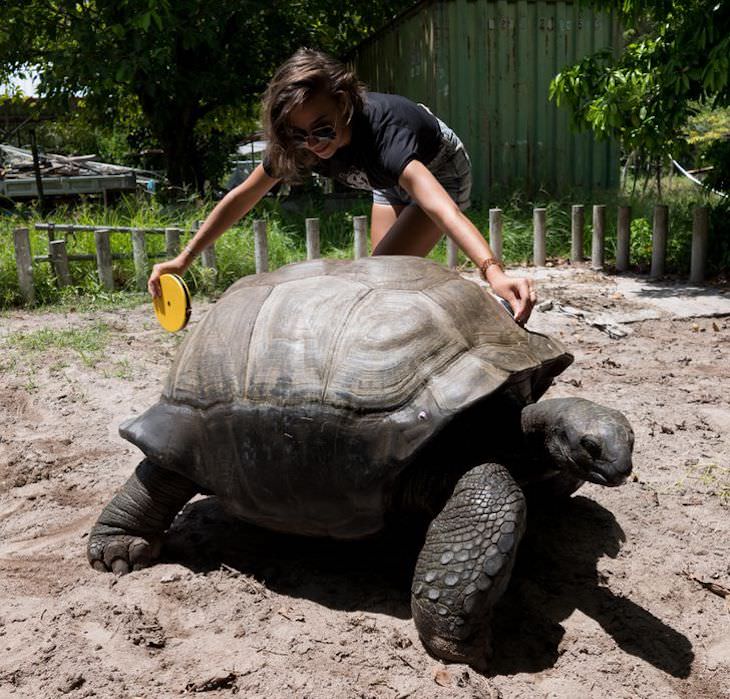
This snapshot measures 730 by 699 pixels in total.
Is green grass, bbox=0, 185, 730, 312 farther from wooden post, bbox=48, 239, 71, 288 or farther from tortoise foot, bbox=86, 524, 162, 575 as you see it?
tortoise foot, bbox=86, 524, 162, 575

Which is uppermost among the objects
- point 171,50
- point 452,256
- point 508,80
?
point 171,50

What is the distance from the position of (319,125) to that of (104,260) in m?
5.26

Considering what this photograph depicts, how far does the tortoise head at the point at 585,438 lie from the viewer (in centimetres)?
226

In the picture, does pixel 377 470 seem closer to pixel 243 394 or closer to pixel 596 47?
pixel 243 394

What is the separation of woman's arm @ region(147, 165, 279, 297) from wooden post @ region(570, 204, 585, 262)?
6215mm

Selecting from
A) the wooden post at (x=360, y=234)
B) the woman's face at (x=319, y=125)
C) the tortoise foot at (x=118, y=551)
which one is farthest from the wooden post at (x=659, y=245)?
the tortoise foot at (x=118, y=551)

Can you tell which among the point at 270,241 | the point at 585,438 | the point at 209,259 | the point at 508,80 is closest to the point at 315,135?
the point at 585,438

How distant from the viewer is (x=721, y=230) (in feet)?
27.3

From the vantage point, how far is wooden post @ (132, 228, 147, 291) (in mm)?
7871

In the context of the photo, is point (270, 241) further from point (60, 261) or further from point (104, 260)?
point (60, 261)

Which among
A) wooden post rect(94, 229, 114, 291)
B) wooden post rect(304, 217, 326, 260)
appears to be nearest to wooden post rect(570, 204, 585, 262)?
wooden post rect(304, 217, 326, 260)

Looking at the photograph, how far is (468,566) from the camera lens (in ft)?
7.67

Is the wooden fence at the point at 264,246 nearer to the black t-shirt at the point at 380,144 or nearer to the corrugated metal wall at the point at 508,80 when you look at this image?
the corrugated metal wall at the point at 508,80

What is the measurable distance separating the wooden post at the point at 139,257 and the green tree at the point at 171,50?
325cm
